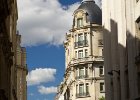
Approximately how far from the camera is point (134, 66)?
139 ft

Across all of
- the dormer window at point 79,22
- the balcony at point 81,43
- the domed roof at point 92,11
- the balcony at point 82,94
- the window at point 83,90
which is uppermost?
the domed roof at point 92,11

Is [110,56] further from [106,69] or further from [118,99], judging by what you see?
[118,99]

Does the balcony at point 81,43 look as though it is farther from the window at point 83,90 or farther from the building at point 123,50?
the building at point 123,50

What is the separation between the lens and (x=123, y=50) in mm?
46281

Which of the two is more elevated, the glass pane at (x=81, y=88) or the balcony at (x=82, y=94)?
the glass pane at (x=81, y=88)

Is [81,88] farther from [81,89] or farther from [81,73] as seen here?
[81,73]

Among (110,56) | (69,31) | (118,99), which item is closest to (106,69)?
(110,56)

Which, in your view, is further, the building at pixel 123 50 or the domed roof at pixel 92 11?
the domed roof at pixel 92 11

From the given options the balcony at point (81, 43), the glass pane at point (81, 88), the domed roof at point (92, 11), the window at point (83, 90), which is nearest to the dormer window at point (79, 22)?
the domed roof at point (92, 11)

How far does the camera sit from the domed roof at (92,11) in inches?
3853

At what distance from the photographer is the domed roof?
97875mm

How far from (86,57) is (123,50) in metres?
47.6

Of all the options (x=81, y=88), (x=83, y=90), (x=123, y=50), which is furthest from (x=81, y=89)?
(x=123, y=50)

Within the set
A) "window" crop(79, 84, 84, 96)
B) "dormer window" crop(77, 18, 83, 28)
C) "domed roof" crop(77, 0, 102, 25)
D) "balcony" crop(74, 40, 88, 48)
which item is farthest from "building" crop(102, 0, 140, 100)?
"domed roof" crop(77, 0, 102, 25)
